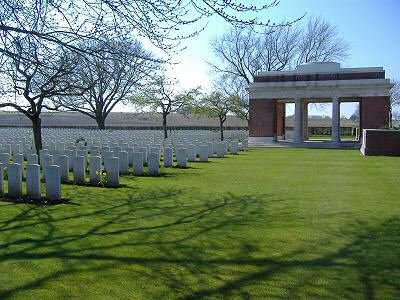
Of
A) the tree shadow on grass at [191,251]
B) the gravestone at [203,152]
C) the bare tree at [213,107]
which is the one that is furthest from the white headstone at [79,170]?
the bare tree at [213,107]

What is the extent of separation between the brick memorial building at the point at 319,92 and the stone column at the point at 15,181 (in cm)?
2371

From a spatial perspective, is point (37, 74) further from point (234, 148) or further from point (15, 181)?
point (234, 148)

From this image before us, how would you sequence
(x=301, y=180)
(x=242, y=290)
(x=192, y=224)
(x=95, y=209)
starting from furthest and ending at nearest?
(x=301, y=180)
(x=95, y=209)
(x=192, y=224)
(x=242, y=290)

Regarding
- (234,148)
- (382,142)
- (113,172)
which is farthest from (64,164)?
(382,142)

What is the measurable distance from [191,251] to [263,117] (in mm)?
29159

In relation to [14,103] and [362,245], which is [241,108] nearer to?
[14,103]

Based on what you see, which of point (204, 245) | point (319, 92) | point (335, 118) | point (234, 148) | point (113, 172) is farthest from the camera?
point (335, 118)

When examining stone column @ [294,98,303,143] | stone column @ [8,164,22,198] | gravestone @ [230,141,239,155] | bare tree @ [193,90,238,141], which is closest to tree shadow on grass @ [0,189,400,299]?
stone column @ [8,164,22,198]

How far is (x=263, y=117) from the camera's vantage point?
3338 cm

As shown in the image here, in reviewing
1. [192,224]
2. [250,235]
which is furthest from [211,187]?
[250,235]

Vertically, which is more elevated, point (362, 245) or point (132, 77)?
point (132, 77)

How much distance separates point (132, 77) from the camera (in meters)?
8.90

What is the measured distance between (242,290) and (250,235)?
1.72 metres

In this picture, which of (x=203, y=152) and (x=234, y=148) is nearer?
(x=203, y=152)
